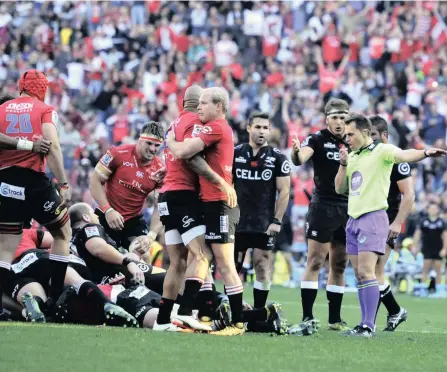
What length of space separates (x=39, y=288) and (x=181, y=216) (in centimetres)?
187

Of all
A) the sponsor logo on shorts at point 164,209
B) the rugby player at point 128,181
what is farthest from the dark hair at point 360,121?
the rugby player at point 128,181

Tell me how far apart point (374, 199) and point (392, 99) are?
55.7ft

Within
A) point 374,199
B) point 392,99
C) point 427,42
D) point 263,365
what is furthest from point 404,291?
point 263,365

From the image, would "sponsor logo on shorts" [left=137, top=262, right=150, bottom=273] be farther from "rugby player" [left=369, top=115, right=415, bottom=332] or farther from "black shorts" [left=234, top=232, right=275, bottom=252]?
"rugby player" [left=369, top=115, right=415, bottom=332]

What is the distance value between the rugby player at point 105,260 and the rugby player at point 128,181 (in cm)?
93

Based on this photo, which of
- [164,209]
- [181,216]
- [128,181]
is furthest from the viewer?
[128,181]

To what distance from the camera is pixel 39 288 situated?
37.8ft

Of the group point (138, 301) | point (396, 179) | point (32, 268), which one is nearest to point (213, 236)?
point (138, 301)

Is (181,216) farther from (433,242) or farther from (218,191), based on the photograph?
(433,242)

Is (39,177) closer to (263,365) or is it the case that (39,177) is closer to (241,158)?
(241,158)

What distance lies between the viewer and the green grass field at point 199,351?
8086 millimetres

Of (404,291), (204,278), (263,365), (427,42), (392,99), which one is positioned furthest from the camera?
(427,42)

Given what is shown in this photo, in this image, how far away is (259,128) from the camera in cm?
1271

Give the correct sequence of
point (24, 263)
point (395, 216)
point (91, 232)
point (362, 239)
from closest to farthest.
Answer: point (362, 239) < point (24, 263) < point (91, 232) < point (395, 216)
